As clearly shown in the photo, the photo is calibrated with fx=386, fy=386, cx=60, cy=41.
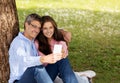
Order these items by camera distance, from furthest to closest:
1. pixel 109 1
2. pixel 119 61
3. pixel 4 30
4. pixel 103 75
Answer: pixel 109 1 < pixel 119 61 < pixel 103 75 < pixel 4 30

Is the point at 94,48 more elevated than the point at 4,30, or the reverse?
the point at 4,30

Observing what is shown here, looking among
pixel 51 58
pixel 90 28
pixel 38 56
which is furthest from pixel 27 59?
pixel 90 28

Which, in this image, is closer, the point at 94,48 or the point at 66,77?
the point at 66,77

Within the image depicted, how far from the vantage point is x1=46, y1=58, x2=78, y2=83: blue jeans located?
6512mm

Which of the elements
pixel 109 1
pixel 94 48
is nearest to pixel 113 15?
pixel 109 1

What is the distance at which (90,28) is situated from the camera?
15039mm

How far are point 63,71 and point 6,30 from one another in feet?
4.06

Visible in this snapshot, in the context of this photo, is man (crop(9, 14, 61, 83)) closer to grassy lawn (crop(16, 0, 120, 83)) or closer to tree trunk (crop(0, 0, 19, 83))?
tree trunk (crop(0, 0, 19, 83))

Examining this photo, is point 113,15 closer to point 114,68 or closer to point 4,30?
point 114,68

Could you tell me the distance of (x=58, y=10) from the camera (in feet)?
61.6

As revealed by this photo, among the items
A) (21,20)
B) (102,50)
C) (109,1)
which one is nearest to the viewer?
(102,50)

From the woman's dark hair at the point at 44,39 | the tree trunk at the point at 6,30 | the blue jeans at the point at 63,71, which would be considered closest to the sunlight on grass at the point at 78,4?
the tree trunk at the point at 6,30

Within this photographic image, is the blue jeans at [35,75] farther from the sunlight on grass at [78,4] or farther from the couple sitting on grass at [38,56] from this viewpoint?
the sunlight on grass at [78,4]

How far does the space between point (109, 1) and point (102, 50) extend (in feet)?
36.4
